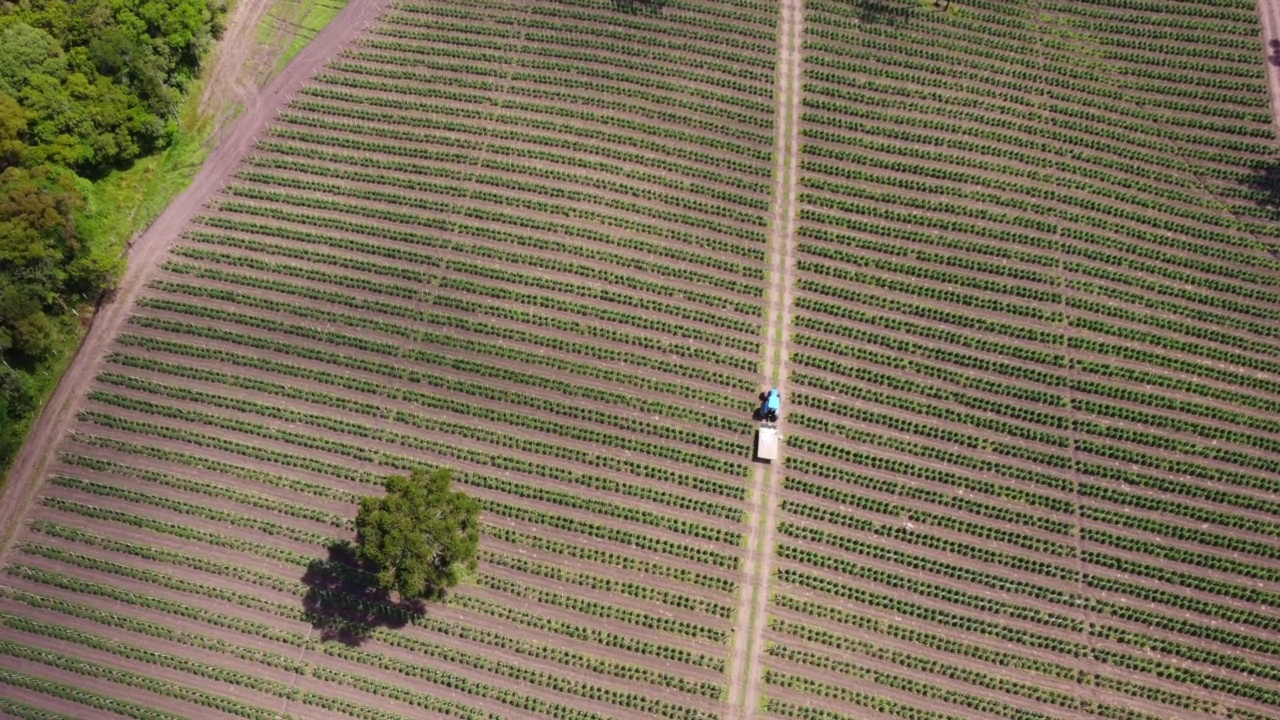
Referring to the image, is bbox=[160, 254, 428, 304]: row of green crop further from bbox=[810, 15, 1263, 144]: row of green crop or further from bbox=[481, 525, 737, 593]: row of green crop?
bbox=[810, 15, 1263, 144]: row of green crop

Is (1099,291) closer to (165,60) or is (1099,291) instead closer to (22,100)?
(165,60)

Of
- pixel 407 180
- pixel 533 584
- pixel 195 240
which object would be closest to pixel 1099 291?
pixel 533 584

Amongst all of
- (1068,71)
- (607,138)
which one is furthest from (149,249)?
(1068,71)

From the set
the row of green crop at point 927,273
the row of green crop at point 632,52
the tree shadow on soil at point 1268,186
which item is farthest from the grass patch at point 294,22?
the tree shadow on soil at point 1268,186

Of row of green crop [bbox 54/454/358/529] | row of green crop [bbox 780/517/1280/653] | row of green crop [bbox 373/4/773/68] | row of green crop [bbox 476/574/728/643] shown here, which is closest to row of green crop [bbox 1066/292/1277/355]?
row of green crop [bbox 780/517/1280/653]

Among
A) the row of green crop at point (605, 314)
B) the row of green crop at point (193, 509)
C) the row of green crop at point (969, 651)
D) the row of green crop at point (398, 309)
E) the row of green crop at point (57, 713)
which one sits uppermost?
the row of green crop at point (605, 314)

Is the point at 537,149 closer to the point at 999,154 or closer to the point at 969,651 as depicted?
the point at 999,154

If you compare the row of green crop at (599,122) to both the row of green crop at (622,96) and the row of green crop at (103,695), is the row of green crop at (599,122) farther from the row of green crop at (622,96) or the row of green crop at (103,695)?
the row of green crop at (103,695)
